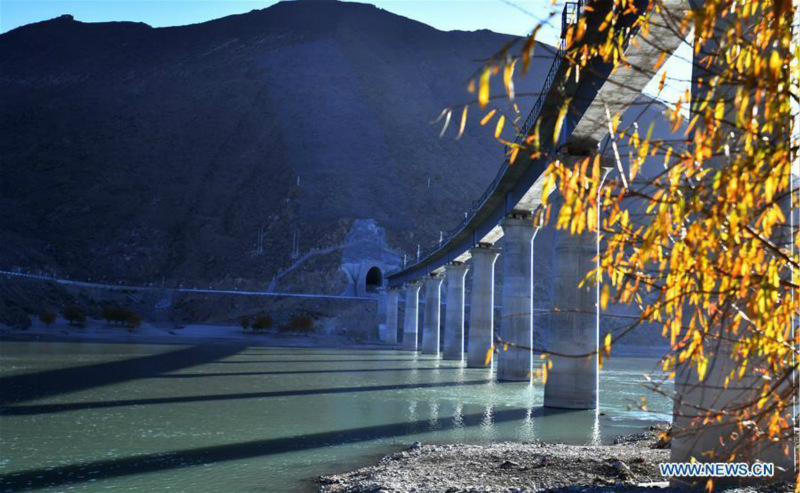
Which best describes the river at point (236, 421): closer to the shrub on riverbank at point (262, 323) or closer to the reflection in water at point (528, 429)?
the reflection in water at point (528, 429)

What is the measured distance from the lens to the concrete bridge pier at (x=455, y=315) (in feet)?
239

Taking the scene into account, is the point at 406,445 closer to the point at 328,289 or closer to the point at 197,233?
the point at 328,289

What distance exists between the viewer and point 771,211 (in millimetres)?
4984

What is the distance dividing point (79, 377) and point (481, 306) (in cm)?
3102

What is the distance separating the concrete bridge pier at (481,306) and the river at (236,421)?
34.1 feet

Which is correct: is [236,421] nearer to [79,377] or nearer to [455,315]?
[79,377]

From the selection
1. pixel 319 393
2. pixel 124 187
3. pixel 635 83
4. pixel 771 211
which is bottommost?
pixel 319 393

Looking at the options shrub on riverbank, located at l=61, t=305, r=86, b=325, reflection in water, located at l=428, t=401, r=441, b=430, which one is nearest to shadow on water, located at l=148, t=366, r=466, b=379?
reflection in water, located at l=428, t=401, r=441, b=430

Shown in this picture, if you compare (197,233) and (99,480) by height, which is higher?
(197,233)

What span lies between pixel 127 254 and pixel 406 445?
15714 centimetres

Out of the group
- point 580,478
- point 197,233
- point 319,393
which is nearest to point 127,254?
point 197,233

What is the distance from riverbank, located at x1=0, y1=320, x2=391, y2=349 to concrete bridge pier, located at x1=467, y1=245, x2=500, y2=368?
43682 mm

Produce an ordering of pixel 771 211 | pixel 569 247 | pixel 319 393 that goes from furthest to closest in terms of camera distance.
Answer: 1. pixel 319 393
2. pixel 569 247
3. pixel 771 211

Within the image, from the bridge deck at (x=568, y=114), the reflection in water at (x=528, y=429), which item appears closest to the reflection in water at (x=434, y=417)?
the reflection in water at (x=528, y=429)
